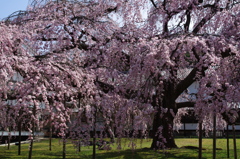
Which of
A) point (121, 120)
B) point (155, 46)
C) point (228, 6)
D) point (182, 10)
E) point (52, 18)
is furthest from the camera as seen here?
point (182, 10)

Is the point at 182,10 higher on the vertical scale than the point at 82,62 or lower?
higher

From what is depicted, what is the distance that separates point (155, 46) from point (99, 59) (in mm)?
3104

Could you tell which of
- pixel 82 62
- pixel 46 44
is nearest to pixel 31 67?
pixel 46 44


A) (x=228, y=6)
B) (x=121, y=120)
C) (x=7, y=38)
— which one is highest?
(x=228, y=6)

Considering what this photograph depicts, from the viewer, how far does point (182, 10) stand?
12.6 metres

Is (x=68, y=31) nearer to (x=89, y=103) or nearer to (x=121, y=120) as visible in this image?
(x=89, y=103)

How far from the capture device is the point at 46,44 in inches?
424

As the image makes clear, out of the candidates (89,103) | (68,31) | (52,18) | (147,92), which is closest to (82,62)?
(68,31)

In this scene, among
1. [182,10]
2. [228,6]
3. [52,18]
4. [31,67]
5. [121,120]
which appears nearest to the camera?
[31,67]

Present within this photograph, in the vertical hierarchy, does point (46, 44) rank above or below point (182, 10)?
below

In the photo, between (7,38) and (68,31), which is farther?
(68,31)

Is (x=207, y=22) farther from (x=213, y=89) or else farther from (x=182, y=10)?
(x=213, y=89)

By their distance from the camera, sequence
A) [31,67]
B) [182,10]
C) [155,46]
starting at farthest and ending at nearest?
[182,10] < [155,46] < [31,67]

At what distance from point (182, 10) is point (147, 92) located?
18.3 feet
